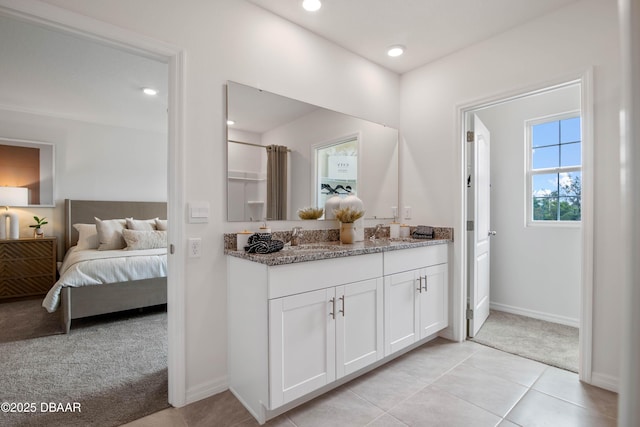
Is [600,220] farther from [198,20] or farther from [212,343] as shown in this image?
[198,20]

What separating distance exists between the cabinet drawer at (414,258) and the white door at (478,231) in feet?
1.09

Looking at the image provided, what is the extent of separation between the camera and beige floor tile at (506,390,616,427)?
171 centimetres

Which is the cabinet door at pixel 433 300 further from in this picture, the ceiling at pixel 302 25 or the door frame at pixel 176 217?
the ceiling at pixel 302 25

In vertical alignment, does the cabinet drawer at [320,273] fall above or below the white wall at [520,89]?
below

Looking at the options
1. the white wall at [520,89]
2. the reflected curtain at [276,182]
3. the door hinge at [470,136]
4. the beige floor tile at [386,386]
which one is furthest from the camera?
the door hinge at [470,136]

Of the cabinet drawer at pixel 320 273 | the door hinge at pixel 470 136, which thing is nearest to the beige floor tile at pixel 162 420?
the cabinet drawer at pixel 320 273

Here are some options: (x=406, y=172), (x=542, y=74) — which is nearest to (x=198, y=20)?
(x=406, y=172)

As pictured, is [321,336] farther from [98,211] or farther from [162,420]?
[98,211]

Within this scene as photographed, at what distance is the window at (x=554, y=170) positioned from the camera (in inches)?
125

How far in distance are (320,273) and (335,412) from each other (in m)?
0.79

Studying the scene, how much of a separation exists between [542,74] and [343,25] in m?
1.52

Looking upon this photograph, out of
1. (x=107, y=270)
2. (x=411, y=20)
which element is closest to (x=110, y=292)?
(x=107, y=270)

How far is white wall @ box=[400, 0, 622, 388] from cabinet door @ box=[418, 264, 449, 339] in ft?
0.60

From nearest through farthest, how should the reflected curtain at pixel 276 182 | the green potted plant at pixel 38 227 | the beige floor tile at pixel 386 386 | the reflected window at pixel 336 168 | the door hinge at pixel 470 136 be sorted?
the beige floor tile at pixel 386 386, the reflected curtain at pixel 276 182, the reflected window at pixel 336 168, the door hinge at pixel 470 136, the green potted plant at pixel 38 227
